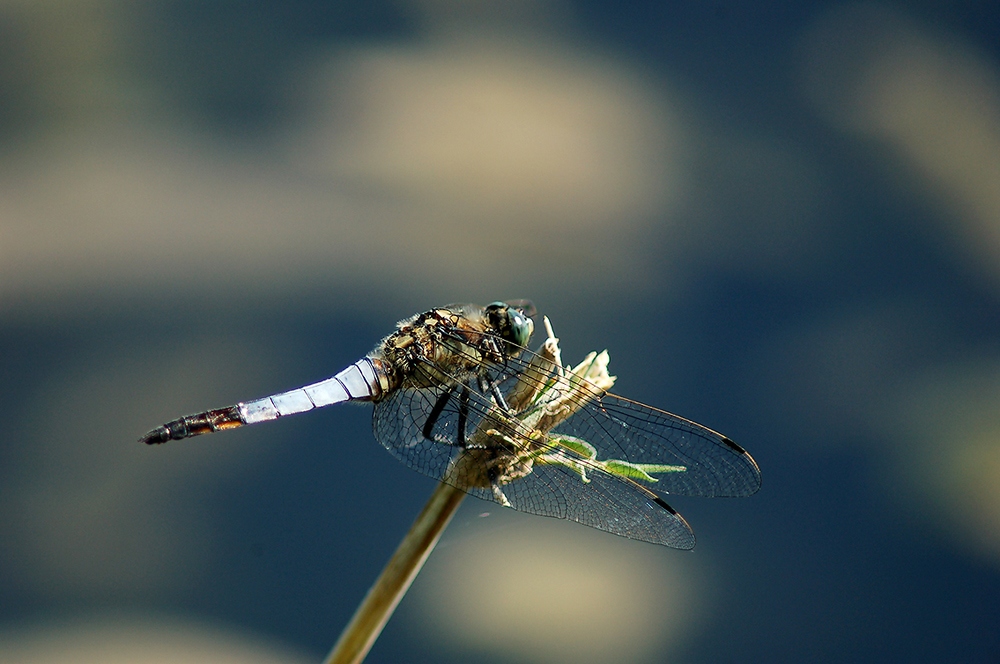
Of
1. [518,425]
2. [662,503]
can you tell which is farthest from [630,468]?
[662,503]

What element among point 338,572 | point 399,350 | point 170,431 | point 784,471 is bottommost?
point 338,572

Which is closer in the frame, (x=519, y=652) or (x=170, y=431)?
(x=170, y=431)

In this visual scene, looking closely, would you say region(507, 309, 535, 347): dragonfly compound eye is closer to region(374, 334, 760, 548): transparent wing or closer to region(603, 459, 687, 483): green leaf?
region(374, 334, 760, 548): transparent wing

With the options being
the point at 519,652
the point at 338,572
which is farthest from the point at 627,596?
the point at 338,572

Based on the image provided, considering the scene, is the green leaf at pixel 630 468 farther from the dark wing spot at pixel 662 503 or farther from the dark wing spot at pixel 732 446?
the dark wing spot at pixel 732 446

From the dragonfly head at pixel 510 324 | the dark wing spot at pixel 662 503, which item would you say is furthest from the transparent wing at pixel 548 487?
the dragonfly head at pixel 510 324

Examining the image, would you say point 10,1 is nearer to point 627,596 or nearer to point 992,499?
point 627,596

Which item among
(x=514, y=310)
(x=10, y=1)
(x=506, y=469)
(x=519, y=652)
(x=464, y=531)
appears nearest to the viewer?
(x=506, y=469)

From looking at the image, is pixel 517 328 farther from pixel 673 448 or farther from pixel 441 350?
pixel 673 448

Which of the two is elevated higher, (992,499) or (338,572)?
(992,499)
